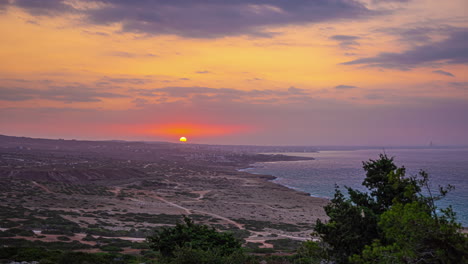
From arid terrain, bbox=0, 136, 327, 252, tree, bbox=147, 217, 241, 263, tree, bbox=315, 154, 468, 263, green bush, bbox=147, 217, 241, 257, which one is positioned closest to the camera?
tree, bbox=315, 154, 468, 263

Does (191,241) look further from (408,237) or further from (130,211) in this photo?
(130,211)

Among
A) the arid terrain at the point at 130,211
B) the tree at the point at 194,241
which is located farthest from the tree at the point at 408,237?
the arid terrain at the point at 130,211

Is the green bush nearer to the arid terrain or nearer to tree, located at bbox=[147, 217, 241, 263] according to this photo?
tree, located at bbox=[147, 217, 241, 263]

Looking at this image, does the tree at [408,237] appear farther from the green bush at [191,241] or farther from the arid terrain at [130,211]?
the arid terrain at [130,211]

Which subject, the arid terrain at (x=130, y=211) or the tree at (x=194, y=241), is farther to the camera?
the arid terrain at (x=130, y=211)

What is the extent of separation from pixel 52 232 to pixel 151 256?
10.9 m

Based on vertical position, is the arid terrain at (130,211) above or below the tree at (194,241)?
below

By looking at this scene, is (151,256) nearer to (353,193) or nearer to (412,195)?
(353,193)

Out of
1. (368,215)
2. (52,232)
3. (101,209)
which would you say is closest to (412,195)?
(368,215)

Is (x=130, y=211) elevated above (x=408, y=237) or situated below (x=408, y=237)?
below

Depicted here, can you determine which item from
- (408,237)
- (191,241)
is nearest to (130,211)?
(191,241)

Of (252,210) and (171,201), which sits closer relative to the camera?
(252,210)

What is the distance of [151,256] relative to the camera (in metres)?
22.3

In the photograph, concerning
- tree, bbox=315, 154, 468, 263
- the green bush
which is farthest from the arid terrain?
tree, bbox=315, 154, 468, 263
